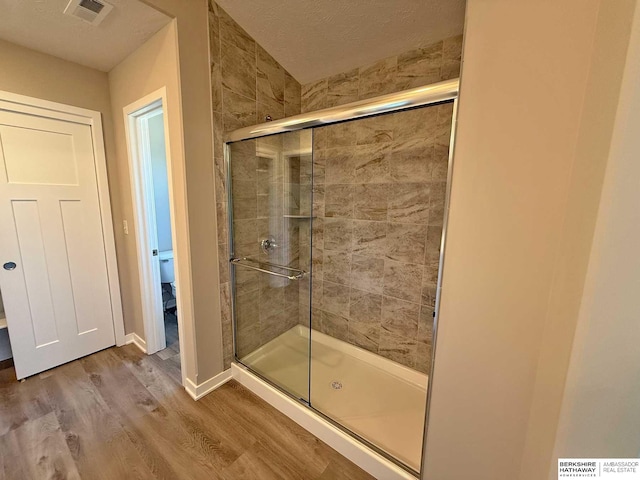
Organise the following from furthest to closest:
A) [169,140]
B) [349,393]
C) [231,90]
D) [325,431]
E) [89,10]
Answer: [349,393], [231,90], [169,140], [325,431], [89,10]

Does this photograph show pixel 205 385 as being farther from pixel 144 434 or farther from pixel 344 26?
pixel 344 26

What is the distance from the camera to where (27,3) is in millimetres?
1290

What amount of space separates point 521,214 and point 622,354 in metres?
0.39

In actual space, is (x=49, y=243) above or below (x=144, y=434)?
above

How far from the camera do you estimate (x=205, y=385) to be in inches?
69.7

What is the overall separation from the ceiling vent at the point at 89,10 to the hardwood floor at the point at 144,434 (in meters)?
2.44

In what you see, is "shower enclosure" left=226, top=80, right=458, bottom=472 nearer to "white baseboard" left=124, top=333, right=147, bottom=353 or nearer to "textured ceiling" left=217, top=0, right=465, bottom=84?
"textured ceiling" left=217, top=0, right=465, bottom=84

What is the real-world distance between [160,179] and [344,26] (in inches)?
105

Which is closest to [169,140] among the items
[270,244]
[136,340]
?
[270,244]

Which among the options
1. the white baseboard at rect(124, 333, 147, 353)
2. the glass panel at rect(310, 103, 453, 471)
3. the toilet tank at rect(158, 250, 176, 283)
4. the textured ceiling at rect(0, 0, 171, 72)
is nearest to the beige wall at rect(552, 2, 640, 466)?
the glass panel at rect(310, 103, 453, 471)

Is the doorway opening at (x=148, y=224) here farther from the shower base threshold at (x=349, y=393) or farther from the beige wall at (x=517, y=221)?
the beige wall at (x=517, y=221)

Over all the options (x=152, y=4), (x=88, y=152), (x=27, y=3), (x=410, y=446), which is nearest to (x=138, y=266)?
(x=88, y=152)

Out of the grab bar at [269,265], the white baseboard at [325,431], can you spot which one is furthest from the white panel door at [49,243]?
the white baseboard at [325,431]

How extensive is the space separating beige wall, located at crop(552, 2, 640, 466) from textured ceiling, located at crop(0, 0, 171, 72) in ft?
6.75
